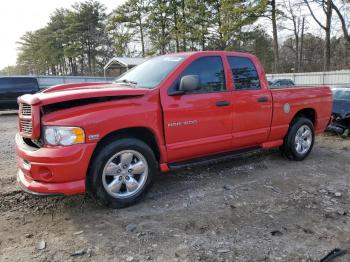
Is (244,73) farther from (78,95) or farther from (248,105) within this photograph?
(78,95)

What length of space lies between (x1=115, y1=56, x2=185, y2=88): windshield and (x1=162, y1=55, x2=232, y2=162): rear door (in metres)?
0.23

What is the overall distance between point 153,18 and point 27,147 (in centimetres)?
3939

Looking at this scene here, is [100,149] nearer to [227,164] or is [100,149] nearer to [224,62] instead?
[224,62]

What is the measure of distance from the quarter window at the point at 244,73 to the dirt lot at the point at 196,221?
144 cm

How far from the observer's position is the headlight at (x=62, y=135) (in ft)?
11.6

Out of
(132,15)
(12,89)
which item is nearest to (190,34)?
(132,15)

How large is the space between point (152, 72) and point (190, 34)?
3388cm

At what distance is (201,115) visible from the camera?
455 centimetres

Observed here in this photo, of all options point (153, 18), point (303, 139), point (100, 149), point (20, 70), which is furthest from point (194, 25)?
point (20, 70)

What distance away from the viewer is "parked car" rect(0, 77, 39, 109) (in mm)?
15203

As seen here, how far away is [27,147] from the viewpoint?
3.83 metres

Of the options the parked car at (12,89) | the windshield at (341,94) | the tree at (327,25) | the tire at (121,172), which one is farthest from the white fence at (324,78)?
the tire at (121,172)

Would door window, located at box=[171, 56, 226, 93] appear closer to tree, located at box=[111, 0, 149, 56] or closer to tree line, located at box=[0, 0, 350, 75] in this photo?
tree line, located at box=[0, 0, 350, 75]

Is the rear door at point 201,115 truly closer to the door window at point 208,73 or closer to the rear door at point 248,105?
the door window at point 208,73
